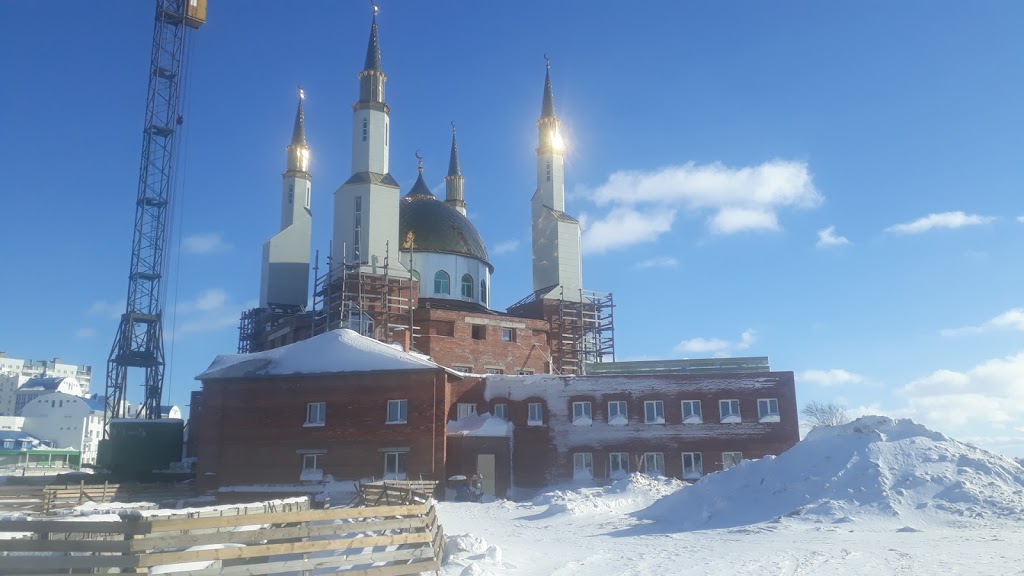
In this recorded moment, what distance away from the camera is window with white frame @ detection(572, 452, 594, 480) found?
36.2 m

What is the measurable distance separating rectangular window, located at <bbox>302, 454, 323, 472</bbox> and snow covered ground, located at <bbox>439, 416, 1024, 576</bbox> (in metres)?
7.50

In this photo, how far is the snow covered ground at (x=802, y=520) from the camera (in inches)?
557

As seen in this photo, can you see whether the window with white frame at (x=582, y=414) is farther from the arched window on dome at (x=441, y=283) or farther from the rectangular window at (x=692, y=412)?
the arched window on dome at (x=441, y=283)

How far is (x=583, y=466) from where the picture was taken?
3647 cm

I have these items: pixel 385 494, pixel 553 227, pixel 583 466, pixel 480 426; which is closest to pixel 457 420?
pixel 480 426

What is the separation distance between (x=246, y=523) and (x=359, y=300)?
102 feet

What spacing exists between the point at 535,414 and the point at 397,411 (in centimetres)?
724

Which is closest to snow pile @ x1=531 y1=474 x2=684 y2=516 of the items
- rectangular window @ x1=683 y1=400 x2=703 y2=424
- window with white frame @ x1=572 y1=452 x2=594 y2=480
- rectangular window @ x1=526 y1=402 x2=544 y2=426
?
window with white frame @ x1=572 y1=452 x2=594 y2=480

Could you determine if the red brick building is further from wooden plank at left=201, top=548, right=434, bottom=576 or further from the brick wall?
wooden plank at left=201, top=548, right=434, bottom=576

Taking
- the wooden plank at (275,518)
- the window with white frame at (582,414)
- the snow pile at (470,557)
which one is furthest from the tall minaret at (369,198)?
Result: the wooden plank at (275,518)

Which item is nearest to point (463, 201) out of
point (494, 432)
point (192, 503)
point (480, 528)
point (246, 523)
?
point (494, 432)

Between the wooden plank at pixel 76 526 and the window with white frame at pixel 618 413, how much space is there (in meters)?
28.3

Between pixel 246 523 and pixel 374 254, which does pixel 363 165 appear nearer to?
pixel 374 254

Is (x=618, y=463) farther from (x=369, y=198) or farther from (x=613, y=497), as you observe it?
(x=369, y=198)
